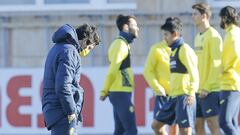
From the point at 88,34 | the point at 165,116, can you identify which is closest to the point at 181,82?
the point at 165,116

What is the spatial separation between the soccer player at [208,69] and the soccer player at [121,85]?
3.06 feet

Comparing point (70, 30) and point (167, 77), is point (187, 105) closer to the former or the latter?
point (167, 77)

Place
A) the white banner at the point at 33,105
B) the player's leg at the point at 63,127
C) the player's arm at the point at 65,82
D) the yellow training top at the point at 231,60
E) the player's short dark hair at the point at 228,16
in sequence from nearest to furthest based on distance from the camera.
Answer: the player's arm at the point at 65,82, the player's leg at the point at 63,127, the yellow training top at the point at 231,60, the player's short dark hair at the point at 228,16, the white banner at the point at 33,105

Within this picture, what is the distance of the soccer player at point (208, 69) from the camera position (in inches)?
535

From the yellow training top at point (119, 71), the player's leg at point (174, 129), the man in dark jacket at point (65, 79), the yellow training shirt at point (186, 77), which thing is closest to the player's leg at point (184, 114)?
the yellow training shirt at point (186, 77)

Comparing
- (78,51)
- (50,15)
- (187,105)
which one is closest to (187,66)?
(187,105)

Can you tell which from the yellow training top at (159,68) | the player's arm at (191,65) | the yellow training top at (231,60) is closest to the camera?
the yellow training top at (231,60)

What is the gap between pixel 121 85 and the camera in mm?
14109

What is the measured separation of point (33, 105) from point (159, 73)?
115 inches

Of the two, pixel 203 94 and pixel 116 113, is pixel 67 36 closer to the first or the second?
pixel 203 94

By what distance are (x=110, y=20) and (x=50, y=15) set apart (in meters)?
0.95

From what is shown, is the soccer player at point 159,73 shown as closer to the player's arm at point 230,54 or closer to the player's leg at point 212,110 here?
the player's leg at point 212,110

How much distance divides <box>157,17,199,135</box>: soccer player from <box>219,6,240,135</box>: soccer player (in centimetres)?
41

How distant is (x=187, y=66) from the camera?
13164 millimetres
